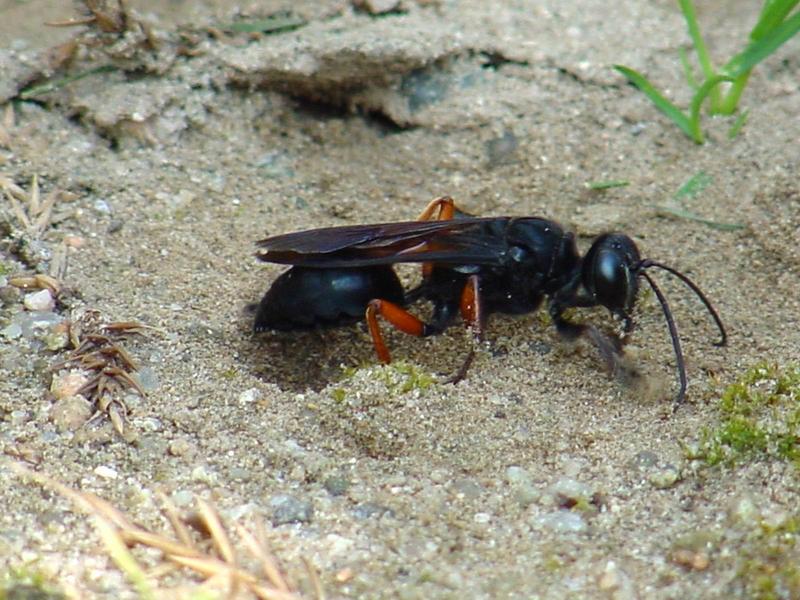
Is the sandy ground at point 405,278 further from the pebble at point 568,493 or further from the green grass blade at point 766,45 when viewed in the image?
the green grass blade at point 766,45

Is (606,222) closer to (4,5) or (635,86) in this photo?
(635,86)

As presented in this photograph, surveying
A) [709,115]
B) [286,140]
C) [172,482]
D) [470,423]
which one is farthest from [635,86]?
[172,482]

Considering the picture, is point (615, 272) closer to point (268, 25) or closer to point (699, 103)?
point (699, 103)

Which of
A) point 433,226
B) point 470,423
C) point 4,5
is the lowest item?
point 470,423

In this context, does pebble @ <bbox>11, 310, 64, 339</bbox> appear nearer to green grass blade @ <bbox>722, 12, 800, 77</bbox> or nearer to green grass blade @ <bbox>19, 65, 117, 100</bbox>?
green grass blade @ <bbox>19, 65, 117, 100</bbox>

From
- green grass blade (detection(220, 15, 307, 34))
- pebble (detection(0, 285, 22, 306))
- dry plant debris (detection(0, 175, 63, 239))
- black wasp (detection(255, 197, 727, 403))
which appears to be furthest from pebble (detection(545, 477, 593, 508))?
green grass blade (detection(220, 15, 307, 34))

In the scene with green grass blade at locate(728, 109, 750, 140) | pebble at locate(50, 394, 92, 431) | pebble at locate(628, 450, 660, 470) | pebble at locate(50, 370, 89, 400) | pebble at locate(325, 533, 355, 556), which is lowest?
pebble at locate(628, 450, 660, 470)

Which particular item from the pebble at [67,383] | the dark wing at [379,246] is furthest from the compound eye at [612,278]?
the pebble at [67,383]
